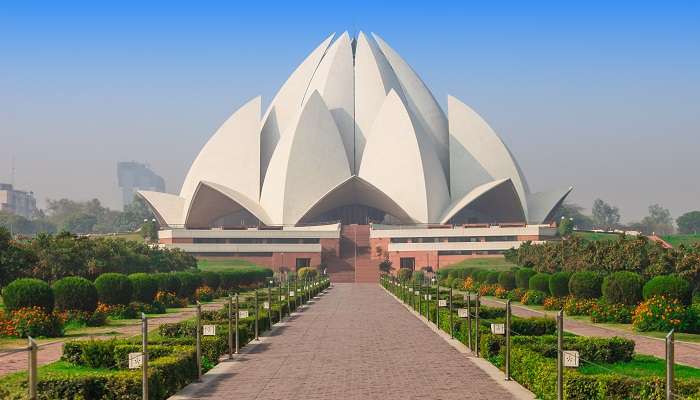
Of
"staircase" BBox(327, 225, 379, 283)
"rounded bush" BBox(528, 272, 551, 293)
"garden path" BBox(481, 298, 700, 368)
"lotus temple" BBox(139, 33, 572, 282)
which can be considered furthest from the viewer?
"lotus temple" BBox(139, 33, 572, 282)

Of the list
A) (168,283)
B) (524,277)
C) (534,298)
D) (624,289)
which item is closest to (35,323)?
(168,283)

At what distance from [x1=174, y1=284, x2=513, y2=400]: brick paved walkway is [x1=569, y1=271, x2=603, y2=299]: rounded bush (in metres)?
7.50

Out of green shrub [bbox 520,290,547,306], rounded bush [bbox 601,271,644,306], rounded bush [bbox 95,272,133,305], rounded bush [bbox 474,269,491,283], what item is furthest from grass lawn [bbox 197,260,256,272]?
rounded bush [bbox 601,271,644,306]

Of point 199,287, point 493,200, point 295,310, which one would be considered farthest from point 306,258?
point 295,310

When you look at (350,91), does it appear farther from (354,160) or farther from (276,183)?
(276,183)

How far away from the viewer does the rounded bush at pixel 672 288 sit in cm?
2020

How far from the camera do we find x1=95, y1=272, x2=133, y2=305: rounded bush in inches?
994

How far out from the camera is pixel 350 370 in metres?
12.5

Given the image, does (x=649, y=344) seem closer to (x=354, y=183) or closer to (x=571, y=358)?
(x=571, y=358)

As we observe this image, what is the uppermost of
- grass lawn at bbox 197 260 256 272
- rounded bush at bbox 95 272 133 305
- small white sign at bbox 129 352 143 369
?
small white sign at bbox 129 352 143 369

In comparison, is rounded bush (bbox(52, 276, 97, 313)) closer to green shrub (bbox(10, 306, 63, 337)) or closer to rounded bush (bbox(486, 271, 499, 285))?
green shrub (bbox(10, 306, 63, 337))

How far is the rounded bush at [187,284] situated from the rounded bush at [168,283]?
0.53 m

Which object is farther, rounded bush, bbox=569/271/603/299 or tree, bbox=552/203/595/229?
tree, bbox=552/203/595/229

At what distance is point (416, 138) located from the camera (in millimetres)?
81062
